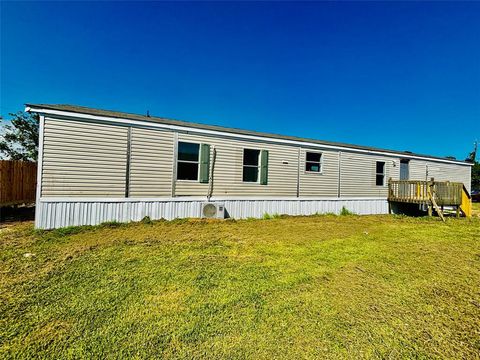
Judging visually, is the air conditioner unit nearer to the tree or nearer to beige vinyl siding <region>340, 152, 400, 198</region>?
beige vinyl siding <region>340, 152, 400, 198</region>

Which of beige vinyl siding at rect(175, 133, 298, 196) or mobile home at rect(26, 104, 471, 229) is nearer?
mobile home at rect(26, 104, 471, 229)

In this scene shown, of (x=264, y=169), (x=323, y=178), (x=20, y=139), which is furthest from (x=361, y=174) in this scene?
(x=20, y=139)

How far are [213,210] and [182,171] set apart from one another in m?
1.70

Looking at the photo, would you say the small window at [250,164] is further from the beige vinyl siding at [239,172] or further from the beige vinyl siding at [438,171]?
the beige vinyl siding at [438,171]

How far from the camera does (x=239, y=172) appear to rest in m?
8.59

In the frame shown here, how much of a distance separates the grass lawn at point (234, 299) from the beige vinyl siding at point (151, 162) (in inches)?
84.7

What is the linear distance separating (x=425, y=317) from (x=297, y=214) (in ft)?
23.2

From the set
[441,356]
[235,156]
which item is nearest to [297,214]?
[235,156]

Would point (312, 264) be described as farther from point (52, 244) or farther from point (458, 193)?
point (458, 193)

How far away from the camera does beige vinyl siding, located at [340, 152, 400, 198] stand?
34.9 ft

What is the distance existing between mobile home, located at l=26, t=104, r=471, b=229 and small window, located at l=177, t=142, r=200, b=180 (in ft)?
0.11

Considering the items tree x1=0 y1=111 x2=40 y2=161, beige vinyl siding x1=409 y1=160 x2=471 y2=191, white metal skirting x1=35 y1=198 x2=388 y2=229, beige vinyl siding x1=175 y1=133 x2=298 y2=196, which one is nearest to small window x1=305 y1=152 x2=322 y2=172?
beige vinyl siding x1=175 y1=133 x2=298 y2=196

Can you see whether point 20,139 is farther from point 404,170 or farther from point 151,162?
point 404,170

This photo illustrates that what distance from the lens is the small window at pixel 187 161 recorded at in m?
7.69
